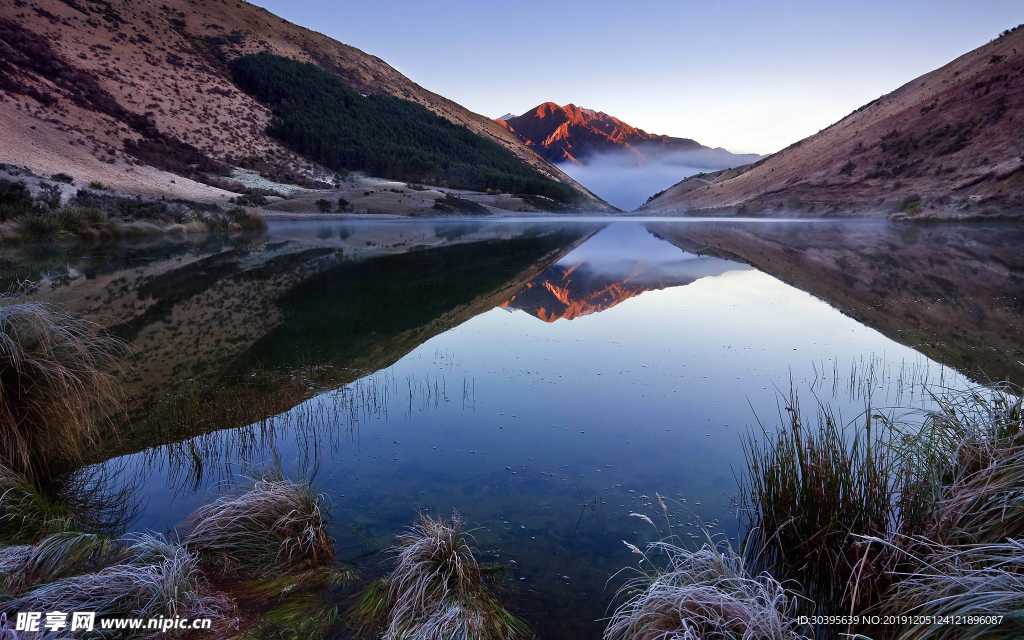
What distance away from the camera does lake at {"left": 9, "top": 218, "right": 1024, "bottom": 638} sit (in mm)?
4254

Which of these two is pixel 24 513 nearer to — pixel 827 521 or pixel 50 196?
pixel 827 521

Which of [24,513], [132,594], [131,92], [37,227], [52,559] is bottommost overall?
[37,227]

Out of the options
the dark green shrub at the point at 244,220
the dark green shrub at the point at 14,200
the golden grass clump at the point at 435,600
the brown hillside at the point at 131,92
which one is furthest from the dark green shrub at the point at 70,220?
the golden grass clump at the point at 435,600

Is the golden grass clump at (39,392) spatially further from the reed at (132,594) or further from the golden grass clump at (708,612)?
the golden grass clump at (708,612)

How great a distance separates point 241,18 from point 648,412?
405 ft

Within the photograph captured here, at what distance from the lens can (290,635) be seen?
9.48 feet

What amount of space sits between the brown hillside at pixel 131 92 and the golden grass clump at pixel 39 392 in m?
41.3

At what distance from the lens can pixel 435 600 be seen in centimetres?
298

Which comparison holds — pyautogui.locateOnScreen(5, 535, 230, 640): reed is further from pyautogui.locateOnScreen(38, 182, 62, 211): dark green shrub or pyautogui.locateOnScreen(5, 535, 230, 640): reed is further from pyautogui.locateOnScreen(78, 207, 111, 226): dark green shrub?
pyautogui.locateOnScreen(38, 182, 62, 211): dark green shrub

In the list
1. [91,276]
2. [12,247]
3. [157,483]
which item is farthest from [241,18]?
[157,483]

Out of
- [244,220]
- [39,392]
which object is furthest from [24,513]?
[244,220]

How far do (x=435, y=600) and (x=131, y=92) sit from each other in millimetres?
77440

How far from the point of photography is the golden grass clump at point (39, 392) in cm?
411

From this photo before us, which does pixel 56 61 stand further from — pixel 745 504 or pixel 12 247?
pixel 745 504
